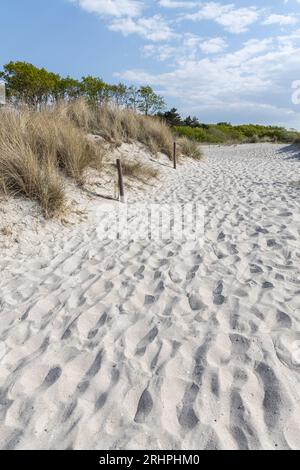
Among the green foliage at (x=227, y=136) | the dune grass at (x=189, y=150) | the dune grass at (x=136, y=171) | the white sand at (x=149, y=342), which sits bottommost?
the white sand at (x=149, y=342)

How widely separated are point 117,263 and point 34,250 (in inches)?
47.2

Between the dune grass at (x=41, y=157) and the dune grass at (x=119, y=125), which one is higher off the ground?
the dune grass at (x=119, y=125)

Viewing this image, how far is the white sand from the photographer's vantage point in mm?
1647

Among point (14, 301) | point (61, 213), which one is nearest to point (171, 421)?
point (14, 301)

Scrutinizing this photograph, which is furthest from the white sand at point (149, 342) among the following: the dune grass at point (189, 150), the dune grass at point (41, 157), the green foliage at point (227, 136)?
the green foliage at point (227, 136)

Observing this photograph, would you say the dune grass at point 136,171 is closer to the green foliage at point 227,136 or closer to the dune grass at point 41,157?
the dune grass at point 41,157

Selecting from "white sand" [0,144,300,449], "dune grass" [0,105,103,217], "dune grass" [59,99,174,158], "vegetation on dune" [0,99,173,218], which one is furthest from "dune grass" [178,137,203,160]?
"white sand" [0,144,300,449]

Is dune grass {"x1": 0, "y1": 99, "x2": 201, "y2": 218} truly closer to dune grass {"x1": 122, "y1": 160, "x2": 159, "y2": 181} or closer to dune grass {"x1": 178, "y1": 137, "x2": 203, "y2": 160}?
dune grass {"x1": 122, "y1": 160, "x2": 159, "y2": 181}

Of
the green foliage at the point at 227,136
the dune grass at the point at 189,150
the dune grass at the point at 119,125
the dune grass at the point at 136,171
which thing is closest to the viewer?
the dune grass at the point at 136,171

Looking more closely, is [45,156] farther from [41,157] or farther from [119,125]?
[119,125]

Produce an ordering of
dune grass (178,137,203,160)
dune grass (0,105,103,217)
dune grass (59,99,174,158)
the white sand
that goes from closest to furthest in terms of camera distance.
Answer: the white sand
dune grass (0,105,103,217)
dune grass (59,99,174,158)
dune grass (178,137,203,160)

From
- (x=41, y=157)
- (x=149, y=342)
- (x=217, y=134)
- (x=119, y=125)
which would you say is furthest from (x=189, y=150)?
(x=217, y=134)

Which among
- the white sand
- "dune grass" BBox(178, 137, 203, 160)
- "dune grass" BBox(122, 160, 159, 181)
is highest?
"dune grass" BBox(178, 137, 203, 160)

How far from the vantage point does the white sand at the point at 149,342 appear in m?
1.65
